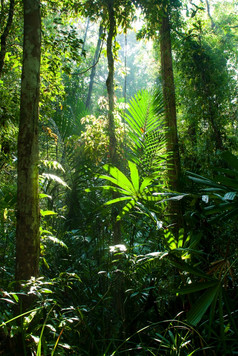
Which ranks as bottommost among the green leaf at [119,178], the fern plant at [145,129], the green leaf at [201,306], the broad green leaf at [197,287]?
the green leaf at [201,306]

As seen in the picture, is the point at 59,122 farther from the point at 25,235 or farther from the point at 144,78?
the point at 144,78

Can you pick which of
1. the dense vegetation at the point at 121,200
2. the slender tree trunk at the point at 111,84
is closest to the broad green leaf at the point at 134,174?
the dense vegetation at the point at 121,200

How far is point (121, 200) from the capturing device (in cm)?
219

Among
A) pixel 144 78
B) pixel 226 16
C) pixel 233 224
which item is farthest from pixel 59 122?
pixel 144 78

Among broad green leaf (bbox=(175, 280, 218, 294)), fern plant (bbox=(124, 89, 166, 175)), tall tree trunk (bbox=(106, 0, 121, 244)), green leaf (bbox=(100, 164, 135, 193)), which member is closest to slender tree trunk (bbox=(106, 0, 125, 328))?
tall tree trunk (bbox=(106, 0, 121, 244))

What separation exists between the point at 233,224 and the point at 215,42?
3.08m

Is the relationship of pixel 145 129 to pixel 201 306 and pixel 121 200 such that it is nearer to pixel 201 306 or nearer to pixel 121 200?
pixel 121 200

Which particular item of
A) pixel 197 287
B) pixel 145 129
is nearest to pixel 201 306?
pixel 197 287

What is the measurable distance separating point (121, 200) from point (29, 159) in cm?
78

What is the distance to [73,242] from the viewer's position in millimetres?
3795

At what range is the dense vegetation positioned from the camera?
180 centimetres

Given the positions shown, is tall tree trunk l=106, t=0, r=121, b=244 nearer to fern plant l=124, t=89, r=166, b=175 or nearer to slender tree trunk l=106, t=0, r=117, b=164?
slender tree trunk l=106, t=0, r=117, b=164

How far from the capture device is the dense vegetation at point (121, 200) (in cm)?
180

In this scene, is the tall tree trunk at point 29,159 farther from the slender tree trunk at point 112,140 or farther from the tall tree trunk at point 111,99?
the tall tree trunk at point 111,99
